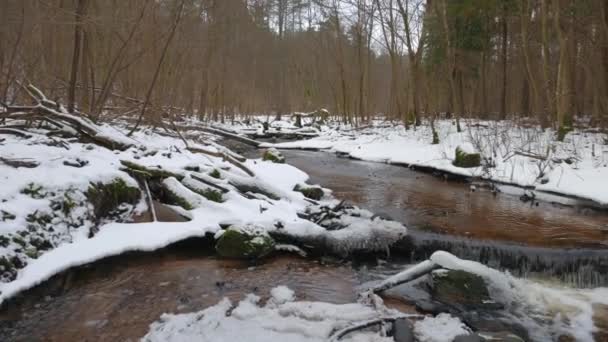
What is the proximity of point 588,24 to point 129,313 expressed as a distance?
57.4 feet

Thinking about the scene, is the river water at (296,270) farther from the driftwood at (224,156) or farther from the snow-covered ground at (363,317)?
the driftwood at (224,156)

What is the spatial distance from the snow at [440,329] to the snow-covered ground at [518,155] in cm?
623

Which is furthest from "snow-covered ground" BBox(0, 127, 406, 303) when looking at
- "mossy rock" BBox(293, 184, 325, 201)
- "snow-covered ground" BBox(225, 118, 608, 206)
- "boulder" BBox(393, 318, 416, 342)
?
"snow-covered ground" BBox(225, 118, 608, 206)

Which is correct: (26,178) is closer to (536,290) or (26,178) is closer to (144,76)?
(536,290)

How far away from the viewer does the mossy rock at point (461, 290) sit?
4461mm

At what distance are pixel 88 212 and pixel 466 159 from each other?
1002 cm

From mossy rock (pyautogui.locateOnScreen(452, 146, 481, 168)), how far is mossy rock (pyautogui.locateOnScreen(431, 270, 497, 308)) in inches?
312

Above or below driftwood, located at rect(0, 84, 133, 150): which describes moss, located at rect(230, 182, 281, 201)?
below

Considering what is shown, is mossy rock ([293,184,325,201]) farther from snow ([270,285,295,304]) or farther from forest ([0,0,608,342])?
snow ([270,285,295,304])

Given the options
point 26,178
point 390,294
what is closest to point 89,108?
point 26,178

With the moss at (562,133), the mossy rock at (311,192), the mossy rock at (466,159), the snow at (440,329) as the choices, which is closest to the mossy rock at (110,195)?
the mossy rock at (311,192)

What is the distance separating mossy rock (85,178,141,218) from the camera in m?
5.62

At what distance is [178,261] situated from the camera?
541cm

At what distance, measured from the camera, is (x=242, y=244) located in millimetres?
5570
